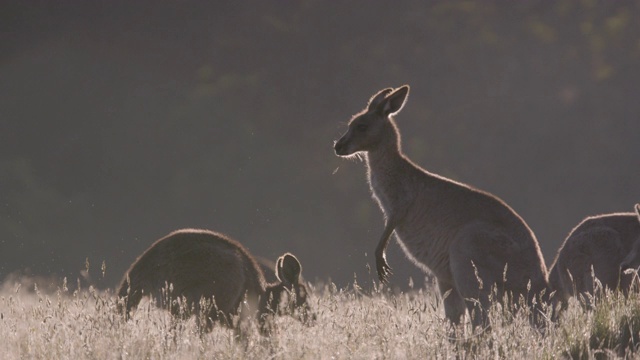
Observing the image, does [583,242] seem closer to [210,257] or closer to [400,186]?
[400,186]

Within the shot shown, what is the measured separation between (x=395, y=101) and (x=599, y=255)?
7.32 feet

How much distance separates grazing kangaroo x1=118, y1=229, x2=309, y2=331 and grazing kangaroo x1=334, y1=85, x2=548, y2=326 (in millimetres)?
1311

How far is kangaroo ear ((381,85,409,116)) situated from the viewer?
824 cm

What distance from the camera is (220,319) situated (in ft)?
24.0

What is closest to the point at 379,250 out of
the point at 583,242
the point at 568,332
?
the point at 583,242

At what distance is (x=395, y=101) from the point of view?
8383 mm

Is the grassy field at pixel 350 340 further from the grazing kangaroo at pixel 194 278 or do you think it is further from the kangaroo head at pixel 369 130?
the kangaroo head at pixel 369 130

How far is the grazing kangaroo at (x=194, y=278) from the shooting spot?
7.18 meters

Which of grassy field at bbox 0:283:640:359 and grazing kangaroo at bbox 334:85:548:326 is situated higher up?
grazing kangaroo at bbox 334:85:548:326

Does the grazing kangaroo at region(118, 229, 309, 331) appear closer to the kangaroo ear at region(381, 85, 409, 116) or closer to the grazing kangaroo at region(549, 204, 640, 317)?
the kangaroo ear at region(381, 85, 409, 116)

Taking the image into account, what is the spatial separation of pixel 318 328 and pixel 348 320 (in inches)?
8.9

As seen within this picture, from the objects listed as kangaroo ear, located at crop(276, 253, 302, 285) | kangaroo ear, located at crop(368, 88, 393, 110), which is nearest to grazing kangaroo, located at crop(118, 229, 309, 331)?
kangaroo ear, located at crop(276, 253, 302, 285)

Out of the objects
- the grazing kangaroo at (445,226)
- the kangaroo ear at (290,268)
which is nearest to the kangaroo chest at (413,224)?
the grazing kangaroo at (445,226)

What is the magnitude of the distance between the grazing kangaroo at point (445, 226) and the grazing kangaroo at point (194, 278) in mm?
1311
